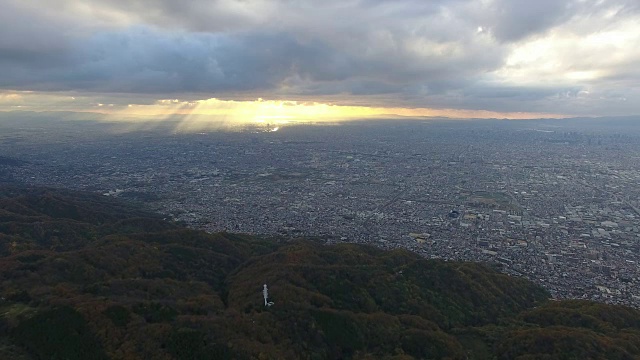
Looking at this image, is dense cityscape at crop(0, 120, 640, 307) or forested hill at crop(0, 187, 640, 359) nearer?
forested hill at crop(0, 187, 640, 359)


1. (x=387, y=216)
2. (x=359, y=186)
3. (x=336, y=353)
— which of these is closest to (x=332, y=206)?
(x=387, y=216)

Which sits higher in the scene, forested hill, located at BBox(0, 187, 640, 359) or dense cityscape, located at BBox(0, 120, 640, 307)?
forested hill, located at BBox(0, 187, 640, 359)

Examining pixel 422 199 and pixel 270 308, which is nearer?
pixel 270 308

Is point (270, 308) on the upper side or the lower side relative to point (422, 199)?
upper

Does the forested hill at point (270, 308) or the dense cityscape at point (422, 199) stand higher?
the forested hill at point (270, 308)

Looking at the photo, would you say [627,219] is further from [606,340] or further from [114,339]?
[114,339]

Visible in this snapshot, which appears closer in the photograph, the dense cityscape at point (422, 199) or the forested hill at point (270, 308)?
the forested hill at point (270, 308)
